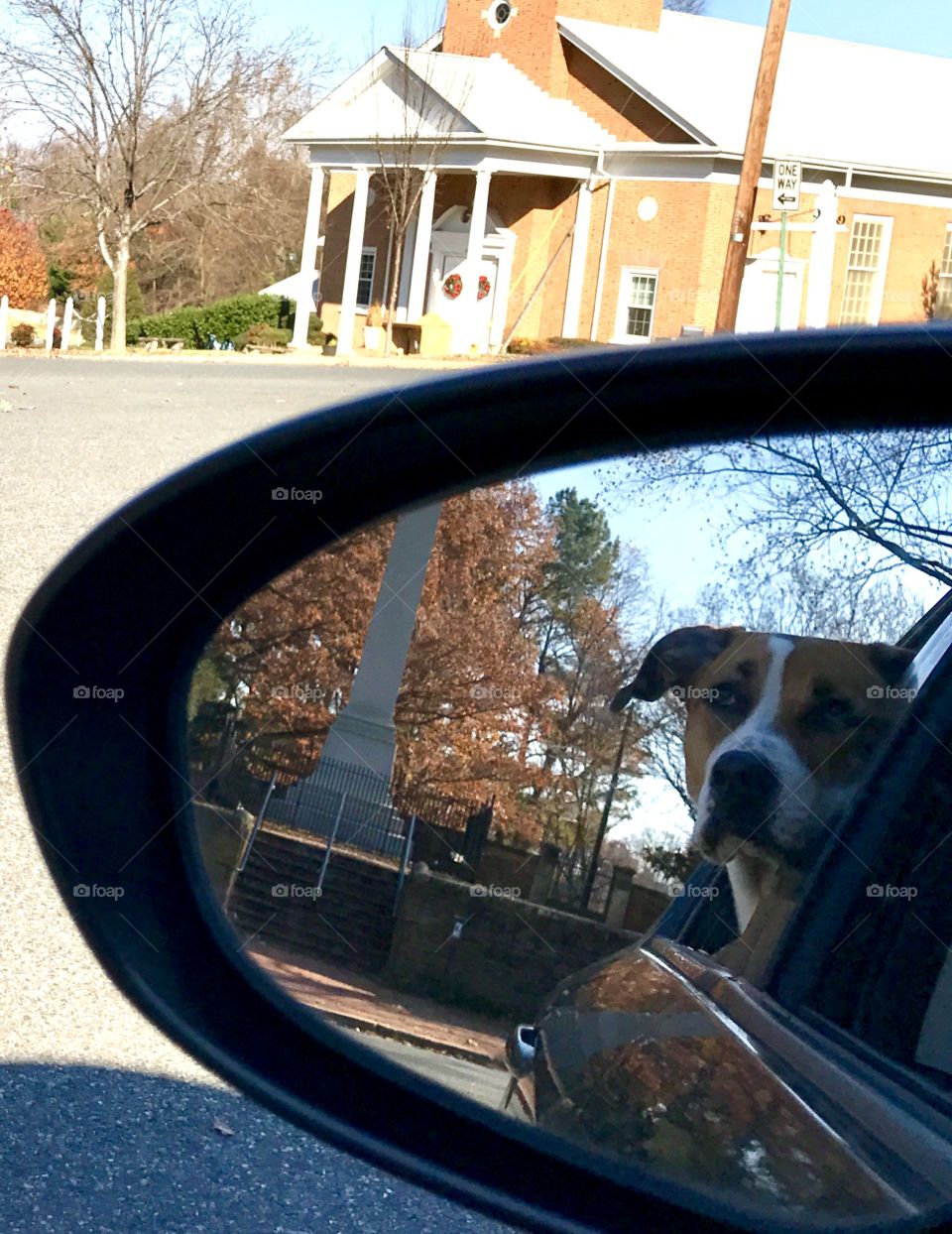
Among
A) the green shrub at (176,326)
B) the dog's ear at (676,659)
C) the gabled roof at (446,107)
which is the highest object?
the gabled roof at (446,107)

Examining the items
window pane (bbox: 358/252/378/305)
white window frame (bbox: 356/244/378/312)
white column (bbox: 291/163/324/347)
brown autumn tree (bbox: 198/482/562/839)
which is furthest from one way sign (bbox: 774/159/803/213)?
brown autumn tree (bbox: 198/482/562/839)

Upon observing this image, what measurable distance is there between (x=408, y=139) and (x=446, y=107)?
3.84 feet

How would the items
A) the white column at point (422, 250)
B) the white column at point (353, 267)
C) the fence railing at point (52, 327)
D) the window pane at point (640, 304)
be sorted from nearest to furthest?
the fence railing at point (52, 327), the window pane at point (640, 304), the white column at point (422, 250), the white column at point (353, 267)

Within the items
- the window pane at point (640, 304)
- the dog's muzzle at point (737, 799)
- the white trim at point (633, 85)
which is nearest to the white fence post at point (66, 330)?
the window pane at point (640, 304)

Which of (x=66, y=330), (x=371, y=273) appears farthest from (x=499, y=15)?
(x=66, y=330)

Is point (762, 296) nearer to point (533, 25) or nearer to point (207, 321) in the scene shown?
point (533, 25)

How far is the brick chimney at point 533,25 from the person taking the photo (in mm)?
34531

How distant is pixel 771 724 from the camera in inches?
44.0

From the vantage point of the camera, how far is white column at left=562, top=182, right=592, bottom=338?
1300 inches

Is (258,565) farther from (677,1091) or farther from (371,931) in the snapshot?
(677,1091)

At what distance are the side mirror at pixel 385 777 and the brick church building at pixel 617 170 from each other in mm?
28622

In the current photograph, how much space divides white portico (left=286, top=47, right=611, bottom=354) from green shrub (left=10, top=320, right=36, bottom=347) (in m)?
6.86

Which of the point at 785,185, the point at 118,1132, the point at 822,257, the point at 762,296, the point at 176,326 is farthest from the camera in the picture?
the point at 176,326

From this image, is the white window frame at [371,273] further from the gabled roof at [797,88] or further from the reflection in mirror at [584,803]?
the reflection in mirror at [584,803]
